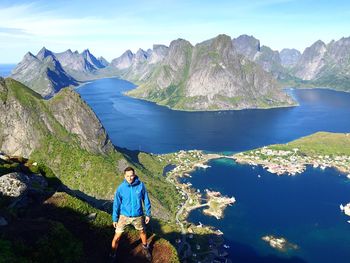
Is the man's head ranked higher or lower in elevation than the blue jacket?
higher

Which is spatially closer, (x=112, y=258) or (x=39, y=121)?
(x=112, y=258)

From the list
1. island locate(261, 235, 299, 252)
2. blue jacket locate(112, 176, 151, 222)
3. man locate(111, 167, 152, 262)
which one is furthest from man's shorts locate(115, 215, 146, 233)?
island locate(261, 235, 299, 252)

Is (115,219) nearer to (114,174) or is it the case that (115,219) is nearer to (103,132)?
(114,174)

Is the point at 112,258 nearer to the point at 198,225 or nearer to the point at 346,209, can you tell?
the point at 198,225

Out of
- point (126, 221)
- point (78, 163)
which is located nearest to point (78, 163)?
point (78, 163)

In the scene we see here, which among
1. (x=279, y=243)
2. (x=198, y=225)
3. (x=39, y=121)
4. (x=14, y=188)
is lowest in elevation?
(x=198, y=225)

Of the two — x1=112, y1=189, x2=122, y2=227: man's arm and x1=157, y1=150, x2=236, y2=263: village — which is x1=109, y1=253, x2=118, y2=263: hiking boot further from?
x1=157, y1=150, x2=236, y2=263: village
